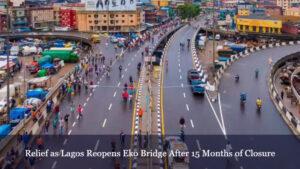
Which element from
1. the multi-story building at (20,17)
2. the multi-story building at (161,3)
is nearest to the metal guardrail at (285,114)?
the multi-story building at (20,17)

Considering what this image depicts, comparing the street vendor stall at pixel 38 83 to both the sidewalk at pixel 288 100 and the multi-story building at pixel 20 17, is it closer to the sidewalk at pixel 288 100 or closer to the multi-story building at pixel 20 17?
the sidewalk at pixel 288 100

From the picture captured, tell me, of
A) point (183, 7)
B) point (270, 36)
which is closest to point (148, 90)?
point (270, 36)

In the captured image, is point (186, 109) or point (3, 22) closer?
point (186, 109)

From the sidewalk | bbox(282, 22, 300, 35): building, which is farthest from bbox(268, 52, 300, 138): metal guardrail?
bbox(282, 22, 300, 35): building

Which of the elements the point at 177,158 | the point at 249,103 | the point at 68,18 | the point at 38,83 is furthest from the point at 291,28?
the point at 177,158

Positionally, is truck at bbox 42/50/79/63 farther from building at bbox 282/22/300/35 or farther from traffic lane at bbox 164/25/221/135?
building at bbox 282/22/300/35

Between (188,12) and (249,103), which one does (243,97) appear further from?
(188,12)
